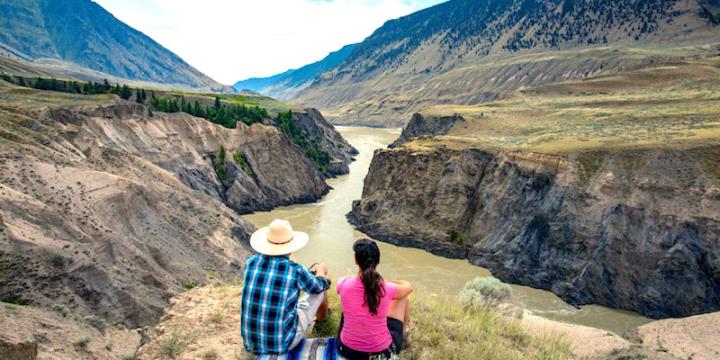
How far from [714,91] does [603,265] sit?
3237 cm

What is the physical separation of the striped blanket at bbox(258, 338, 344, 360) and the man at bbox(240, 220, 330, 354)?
0.09m

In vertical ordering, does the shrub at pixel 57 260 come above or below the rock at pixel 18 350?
below

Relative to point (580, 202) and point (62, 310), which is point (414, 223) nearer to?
point (580, 202)

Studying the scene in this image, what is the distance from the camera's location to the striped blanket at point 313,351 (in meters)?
7.32

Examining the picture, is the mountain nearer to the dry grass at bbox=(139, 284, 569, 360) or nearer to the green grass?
the green grass

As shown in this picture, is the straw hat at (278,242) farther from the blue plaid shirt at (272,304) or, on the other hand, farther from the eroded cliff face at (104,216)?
the eroded cliff face at (104,216)

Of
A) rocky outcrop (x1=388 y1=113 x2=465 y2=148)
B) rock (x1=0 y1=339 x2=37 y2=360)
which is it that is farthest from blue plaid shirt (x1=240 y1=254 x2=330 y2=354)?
rocky outcrop (x1=388 y1=113 x2=465 y2=148)

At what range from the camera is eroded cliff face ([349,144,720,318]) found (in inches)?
995

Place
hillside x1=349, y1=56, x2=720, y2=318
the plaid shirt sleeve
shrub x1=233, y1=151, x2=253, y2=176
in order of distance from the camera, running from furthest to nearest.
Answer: shrub x1=233, y1=151, x2=253, y2=176 → hillside x1=349, y1=56, x2=720, y2=318 → the plaid shirt sleeve

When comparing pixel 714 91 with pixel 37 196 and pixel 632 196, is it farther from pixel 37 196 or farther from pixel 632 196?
pixel 37 196

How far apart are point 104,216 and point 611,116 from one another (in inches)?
1606

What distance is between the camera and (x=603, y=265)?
2709 centimetres

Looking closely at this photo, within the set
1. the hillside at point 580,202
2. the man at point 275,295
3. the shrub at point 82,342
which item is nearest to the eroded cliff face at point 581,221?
the hillside at point 580,202

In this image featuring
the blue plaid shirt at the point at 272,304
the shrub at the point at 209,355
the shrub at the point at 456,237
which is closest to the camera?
the blue plaid shirt at the point at 272,304
